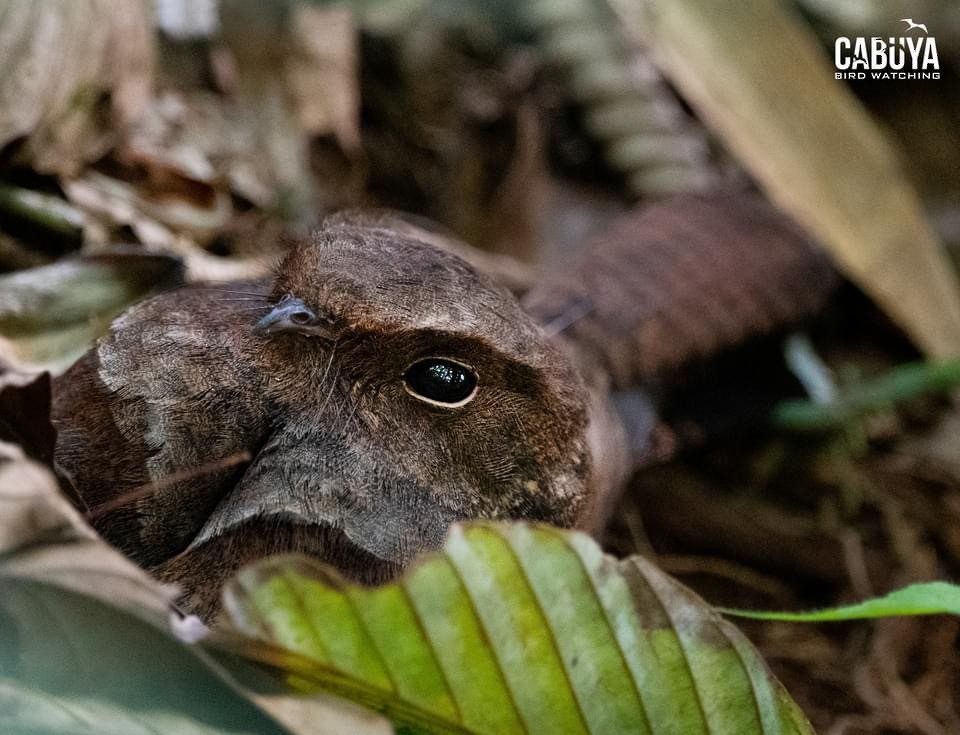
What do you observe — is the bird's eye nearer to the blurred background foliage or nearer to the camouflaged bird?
the camouflaged bird

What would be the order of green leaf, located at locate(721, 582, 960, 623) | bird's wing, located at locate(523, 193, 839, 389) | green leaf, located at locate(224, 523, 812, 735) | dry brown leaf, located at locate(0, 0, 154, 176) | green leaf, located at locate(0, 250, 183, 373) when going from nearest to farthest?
green leaf, located at locate(224, 523, 812, 735) → green leaf, located at locate(721, 582, 960, 623) → green leaf, located at locate(0, 250, 183, 373) → dry brown leaf, located at locate(0, 0, 154, 176) → bird's wing, located at locate(523, 193, 839, 389)

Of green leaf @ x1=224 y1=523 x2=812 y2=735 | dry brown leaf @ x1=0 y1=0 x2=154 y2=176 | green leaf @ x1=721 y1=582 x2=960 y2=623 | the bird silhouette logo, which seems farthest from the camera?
the bird silhouette logo

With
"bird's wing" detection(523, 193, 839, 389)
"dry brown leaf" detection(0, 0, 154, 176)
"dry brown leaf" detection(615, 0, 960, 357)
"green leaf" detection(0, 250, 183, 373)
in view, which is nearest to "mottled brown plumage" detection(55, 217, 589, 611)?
"green leaf" detection(0, 250, 183, 373)

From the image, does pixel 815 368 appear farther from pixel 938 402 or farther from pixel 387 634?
pixel 387 634

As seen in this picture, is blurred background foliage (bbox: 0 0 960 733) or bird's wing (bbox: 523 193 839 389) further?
bird's wing (bbox: 523 193 839 389)

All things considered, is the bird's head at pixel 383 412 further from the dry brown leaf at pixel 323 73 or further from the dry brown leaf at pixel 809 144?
the dry brown leaf at pixel 809 144

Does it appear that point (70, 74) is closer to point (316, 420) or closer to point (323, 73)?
point (323, 73)
